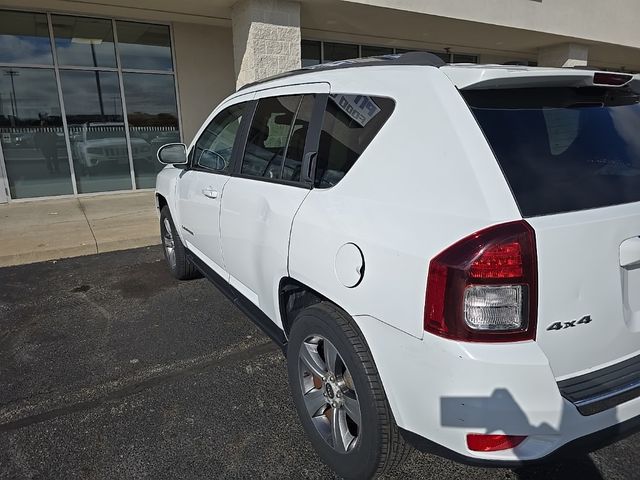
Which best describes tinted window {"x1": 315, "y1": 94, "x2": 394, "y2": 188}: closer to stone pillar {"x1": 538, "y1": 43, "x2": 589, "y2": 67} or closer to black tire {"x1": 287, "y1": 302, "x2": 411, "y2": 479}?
black tire {"x1": 287, "y1": 302, "x2": 411, "y2": 479}

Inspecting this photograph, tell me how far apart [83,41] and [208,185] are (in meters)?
7.33

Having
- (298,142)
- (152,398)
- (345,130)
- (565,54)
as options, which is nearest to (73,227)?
(152,398)

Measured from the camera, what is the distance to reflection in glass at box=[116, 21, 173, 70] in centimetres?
884

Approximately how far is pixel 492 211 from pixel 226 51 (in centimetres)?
957

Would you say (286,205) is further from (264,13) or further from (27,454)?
(264,13)

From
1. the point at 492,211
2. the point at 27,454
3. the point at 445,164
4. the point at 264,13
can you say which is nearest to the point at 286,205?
the point at 445,164

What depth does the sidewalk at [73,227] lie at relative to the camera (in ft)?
18.7

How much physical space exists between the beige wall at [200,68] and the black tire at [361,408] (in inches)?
344

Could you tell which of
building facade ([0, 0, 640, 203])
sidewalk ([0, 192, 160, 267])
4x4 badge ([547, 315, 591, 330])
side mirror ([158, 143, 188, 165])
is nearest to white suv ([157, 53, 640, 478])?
4x4 badge ([547, 315, 591, 330])

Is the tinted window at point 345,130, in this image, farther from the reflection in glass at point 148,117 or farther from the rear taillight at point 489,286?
the reflection in glass at point 148,117

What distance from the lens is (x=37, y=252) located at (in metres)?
5.57

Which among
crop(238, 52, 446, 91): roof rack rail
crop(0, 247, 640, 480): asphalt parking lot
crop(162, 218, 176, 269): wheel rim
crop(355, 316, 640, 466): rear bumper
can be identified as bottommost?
crop(0, 247, 640, 480): asphalt parking lot

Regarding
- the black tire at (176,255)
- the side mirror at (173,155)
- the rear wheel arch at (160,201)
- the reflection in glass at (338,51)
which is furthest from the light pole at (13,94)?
the reflection in glass at (338,51)

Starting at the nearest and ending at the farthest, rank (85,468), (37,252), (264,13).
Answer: (85,468) < (37,252) < (264,13)
